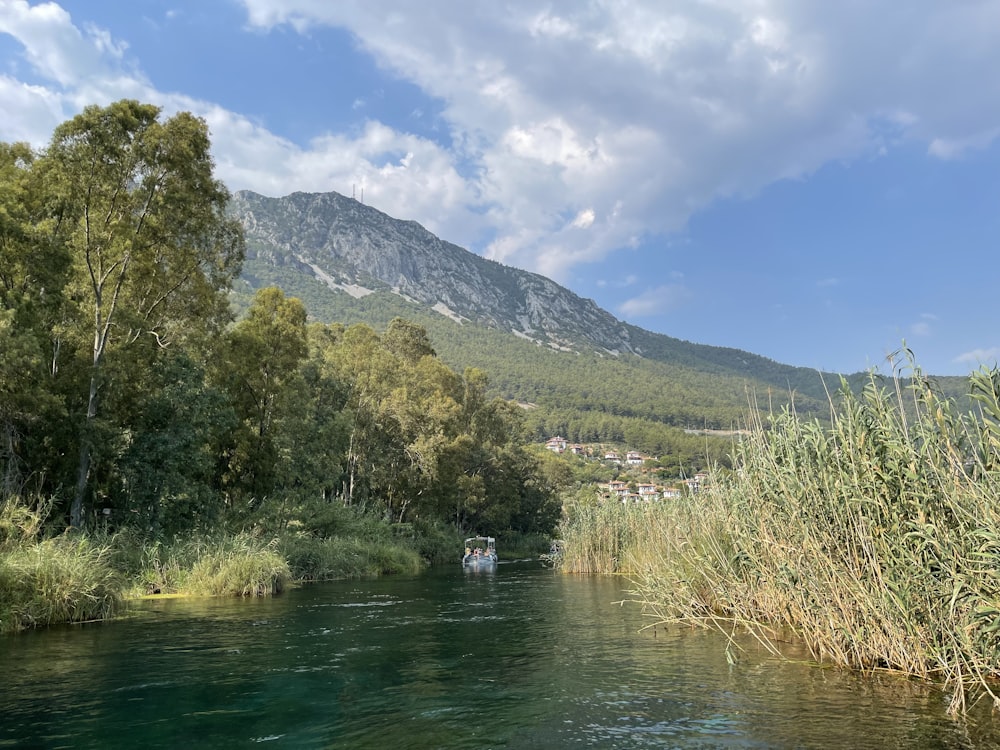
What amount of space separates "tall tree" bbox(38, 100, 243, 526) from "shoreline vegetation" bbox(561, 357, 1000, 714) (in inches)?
872

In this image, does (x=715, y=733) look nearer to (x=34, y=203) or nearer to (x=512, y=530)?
(x=34, y=203)

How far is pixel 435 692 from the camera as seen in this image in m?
10.2

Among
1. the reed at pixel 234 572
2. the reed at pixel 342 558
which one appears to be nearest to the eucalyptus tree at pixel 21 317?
the reed at pixel 234 572

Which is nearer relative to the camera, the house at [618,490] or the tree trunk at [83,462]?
the tree trunk at [83,462]

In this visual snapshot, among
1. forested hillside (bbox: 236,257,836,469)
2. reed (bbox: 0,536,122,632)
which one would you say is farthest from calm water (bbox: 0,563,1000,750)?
forested hillside (bbox: 236,257,836,469)

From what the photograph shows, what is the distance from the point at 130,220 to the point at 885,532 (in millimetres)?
26801

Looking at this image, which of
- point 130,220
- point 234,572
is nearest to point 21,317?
point 130,220

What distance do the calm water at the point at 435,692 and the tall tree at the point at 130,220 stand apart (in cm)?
1352

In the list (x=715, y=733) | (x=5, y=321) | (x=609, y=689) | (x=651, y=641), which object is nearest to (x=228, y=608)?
(x=5, y=321)

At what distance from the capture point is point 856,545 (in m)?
9.88

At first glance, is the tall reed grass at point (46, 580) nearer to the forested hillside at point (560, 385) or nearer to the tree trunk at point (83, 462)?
the tree trunk at point (83, 462)

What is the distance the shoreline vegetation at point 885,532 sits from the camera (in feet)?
26.5

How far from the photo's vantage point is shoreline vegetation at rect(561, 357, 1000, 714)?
8086mm

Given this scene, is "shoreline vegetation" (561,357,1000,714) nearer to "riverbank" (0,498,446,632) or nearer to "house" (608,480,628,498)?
"riverbank" (0,498,446,632)
